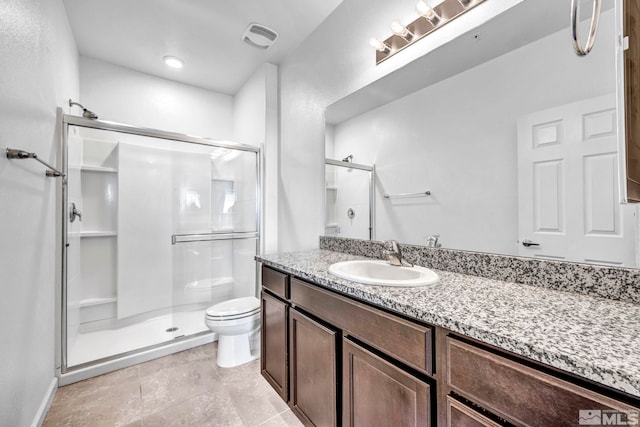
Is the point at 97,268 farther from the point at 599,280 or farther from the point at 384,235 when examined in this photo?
the point at 599,280

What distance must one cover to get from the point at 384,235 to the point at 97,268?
101 inches

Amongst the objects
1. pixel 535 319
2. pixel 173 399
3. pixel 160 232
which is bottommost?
pixel 173 399

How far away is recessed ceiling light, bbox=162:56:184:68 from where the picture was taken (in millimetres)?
2393

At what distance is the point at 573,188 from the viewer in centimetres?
A: 93

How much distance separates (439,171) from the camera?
1353 mm

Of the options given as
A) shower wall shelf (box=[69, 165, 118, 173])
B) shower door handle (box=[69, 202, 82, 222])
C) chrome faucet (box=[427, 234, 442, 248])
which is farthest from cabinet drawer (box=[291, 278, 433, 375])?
shower wall shelf (box=[69, 165, 118, 173])

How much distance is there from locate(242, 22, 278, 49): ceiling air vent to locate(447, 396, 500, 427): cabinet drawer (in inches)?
95.7

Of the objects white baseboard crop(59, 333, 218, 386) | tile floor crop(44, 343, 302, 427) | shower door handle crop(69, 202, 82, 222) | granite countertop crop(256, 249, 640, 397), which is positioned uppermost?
shower door handle crop(69, 202, 82, 222)

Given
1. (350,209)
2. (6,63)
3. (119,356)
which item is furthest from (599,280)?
(119,356)

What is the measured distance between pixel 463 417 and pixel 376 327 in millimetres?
324

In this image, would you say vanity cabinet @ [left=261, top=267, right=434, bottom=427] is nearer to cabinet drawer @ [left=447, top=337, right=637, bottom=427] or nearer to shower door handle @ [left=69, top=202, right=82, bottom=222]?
cabinet drawer @ [left=447, top=337, right=637, bottom=427]

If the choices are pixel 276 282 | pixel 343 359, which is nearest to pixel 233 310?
pixel 276 282

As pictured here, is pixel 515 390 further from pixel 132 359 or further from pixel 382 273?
pixel 132 359

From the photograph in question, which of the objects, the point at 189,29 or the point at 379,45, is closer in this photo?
the point at 379,45
